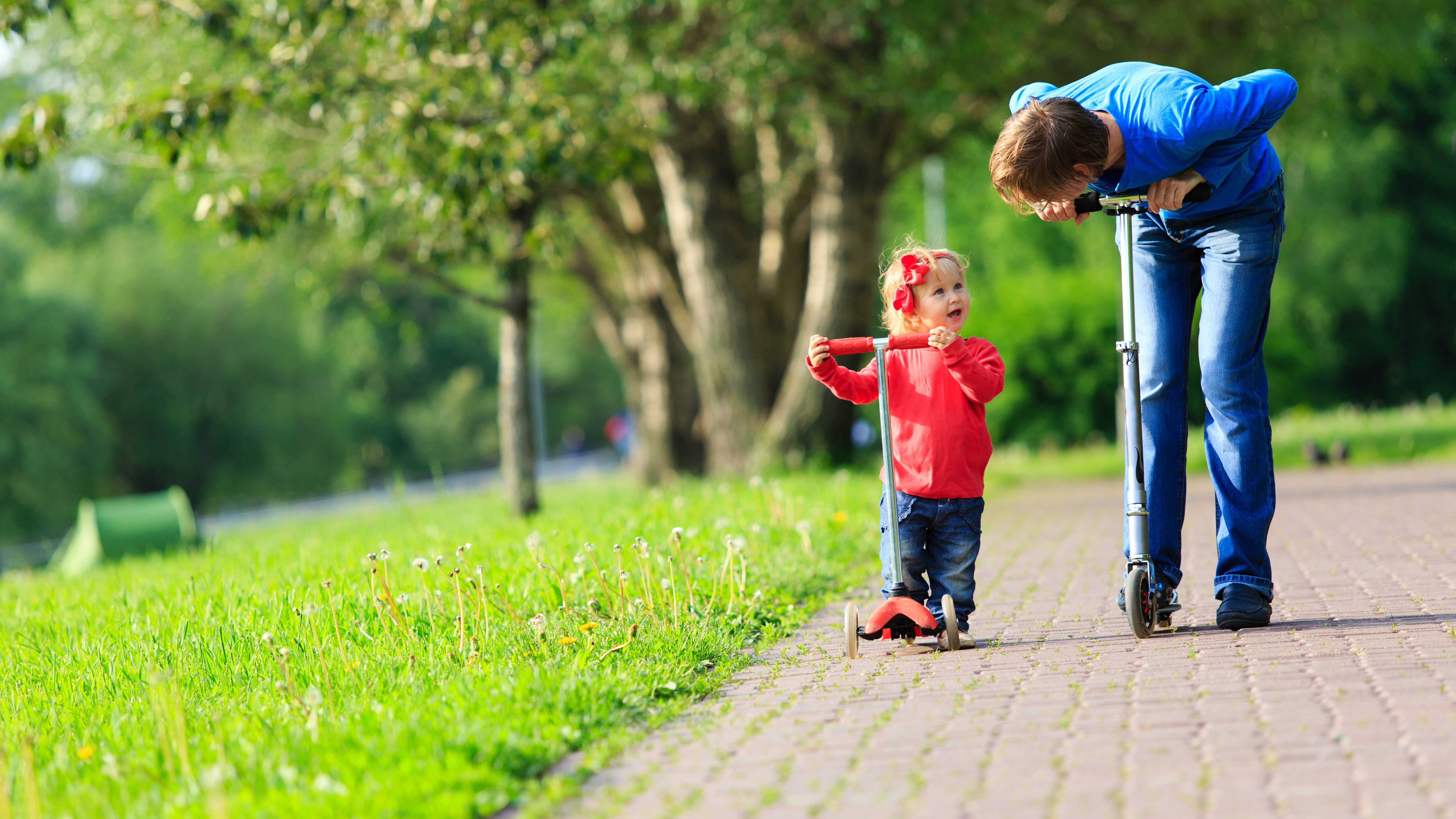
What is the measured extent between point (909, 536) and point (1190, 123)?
1.53 m

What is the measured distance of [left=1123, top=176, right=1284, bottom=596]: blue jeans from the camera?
4.19m

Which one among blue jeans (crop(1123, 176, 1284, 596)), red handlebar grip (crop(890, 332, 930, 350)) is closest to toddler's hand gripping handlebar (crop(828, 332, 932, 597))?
red handlebar grip (crop(890, 332, 930, 350))

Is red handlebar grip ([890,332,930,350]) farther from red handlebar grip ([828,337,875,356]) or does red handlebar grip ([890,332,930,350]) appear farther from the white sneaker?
the white sneaker

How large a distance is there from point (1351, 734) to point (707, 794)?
4.77 feet

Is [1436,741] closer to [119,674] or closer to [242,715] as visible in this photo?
[242,715]

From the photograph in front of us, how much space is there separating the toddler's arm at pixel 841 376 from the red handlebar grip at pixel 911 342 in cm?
15

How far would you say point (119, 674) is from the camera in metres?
4.41

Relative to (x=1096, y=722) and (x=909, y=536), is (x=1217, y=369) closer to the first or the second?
(x=909, y=536)

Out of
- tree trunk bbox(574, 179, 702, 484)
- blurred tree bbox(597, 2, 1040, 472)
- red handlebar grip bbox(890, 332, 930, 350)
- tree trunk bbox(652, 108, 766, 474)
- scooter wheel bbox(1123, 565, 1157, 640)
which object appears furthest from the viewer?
tree trunk bbox(574, 179, 702, 484)

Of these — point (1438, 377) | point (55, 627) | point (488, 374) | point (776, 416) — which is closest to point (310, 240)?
point (776, 416)

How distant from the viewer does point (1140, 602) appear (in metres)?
4.08

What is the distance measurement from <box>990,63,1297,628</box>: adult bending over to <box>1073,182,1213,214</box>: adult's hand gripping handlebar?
0.10 feet

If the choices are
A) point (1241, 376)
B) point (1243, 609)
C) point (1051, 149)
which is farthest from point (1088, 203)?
point (1243, 609)

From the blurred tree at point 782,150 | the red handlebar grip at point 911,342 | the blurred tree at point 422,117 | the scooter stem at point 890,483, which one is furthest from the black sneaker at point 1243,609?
the blurred tree at point 782,150
